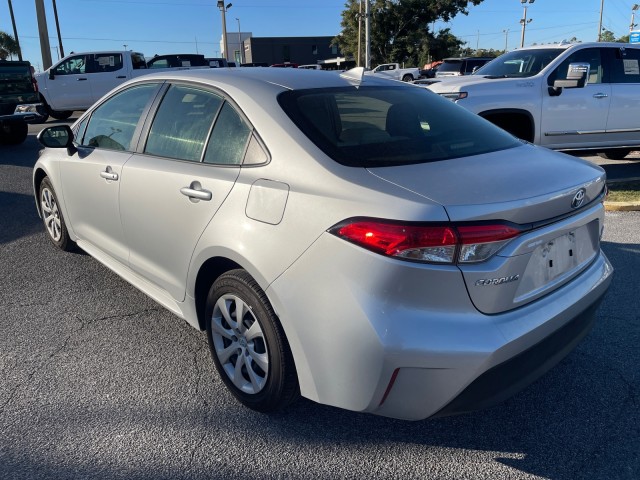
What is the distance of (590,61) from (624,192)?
2.26 meters

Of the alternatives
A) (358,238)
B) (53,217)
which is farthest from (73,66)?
(358,238)

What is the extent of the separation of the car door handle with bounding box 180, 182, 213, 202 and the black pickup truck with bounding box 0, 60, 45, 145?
31.3 ft

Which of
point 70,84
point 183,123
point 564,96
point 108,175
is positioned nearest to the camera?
point 183,123

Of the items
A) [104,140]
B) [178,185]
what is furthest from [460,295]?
[104,140]

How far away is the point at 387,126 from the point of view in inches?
115

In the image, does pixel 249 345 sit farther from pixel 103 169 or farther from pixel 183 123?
pixel 103 169

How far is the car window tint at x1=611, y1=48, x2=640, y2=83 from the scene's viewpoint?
781 centimetres

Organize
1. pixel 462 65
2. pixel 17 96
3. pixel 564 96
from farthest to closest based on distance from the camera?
pixel 462 65 < pixel 17 96 < pixel 564 96

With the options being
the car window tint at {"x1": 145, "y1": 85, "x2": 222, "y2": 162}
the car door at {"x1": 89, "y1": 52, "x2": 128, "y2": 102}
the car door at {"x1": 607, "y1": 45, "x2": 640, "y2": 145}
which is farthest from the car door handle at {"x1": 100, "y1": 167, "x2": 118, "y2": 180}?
the car door at {"x1": 89, "y1": 52, "x2": 128, "y2": 102}

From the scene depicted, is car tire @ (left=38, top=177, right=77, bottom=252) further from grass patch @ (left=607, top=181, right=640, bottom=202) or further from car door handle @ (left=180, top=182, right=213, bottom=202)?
grass patch @ (left=607, top=181, right=640, bottom=202)

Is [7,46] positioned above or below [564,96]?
above

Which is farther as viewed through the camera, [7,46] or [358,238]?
[7,46]

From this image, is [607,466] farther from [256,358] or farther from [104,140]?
[104,140]

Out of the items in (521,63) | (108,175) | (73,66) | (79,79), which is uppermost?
(73,66)
